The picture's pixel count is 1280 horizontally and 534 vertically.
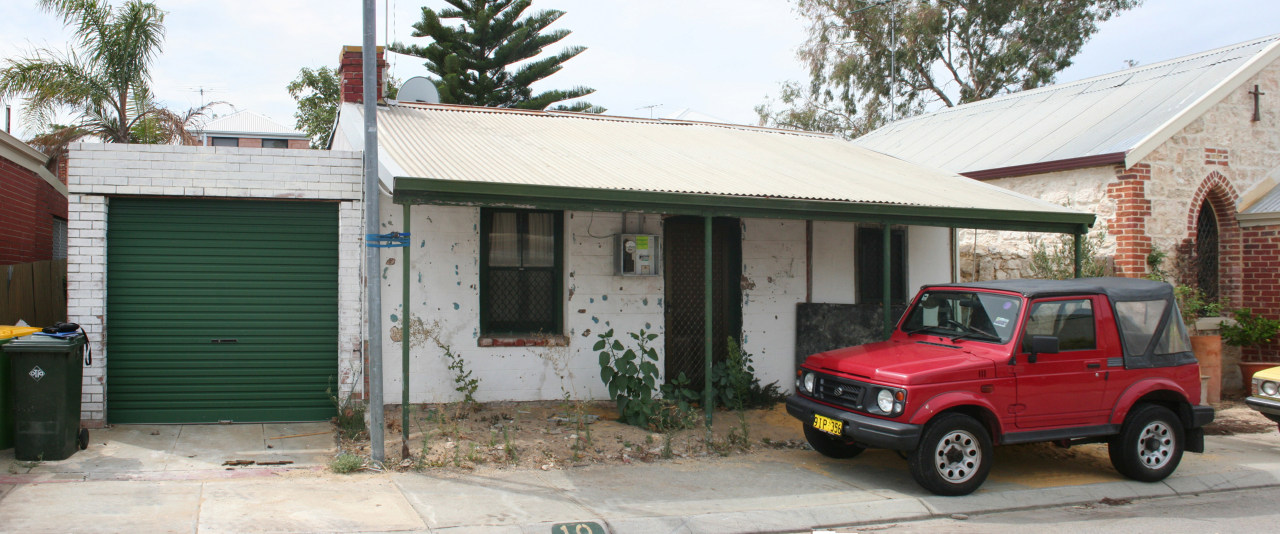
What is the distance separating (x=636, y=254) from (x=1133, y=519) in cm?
526

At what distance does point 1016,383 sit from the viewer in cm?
669

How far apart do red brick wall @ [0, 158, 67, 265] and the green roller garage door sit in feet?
12.7

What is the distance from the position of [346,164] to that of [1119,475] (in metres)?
7.84

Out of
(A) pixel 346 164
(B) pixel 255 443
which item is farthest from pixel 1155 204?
(B) pixel 255 443

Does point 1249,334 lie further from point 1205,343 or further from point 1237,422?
point 1237,422

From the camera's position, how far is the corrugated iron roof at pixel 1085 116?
12.5 m

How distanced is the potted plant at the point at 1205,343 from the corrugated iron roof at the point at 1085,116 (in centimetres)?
222

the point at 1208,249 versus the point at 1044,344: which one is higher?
the point at 1208,249

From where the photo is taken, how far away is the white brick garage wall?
789 centimetres

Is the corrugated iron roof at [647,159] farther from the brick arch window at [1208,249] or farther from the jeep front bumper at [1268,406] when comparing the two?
the brick arch window at [1208,249]

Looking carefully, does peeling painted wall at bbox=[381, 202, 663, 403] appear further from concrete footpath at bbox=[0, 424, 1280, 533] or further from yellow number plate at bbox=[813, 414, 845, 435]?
yellow number plate at bbox=[813, 414, 845, 435]

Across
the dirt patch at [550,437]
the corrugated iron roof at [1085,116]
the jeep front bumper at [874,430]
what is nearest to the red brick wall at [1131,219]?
the corrugated iron roof at [1085,116]

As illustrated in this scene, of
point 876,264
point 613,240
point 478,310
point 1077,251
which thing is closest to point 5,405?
point 478,310

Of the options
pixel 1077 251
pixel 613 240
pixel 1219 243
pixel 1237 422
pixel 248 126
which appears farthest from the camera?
pixel 248 126
